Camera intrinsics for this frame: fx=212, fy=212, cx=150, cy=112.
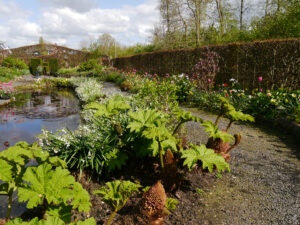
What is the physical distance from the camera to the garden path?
6.67 ft

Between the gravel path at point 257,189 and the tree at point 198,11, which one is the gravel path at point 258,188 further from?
the tree at point 198,11

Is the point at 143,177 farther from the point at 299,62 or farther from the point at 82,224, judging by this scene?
the point at 299,62

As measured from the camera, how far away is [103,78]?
16.3 m

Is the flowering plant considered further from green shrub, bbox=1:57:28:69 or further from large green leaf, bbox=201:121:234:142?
green shrub, bbox=1:57:28:69

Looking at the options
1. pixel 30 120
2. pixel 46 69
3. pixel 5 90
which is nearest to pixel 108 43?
pixel 46 69

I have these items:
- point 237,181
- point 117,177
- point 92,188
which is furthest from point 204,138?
point 92,188

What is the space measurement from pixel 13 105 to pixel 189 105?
6.93 m

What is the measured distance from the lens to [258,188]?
2.55m

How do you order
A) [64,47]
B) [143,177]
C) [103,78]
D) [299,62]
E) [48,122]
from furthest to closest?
[64,47] → [103,78] → [299,62] → [48,122] → [143,177]

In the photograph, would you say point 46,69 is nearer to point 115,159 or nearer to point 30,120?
point 30,120

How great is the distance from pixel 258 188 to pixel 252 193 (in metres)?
0.17

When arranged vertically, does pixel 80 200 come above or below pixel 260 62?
below

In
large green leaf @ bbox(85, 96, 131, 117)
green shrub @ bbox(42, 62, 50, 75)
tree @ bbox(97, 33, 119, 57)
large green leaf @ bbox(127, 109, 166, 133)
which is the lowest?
large green leaf @ bbox(127, 109, 166, 133)

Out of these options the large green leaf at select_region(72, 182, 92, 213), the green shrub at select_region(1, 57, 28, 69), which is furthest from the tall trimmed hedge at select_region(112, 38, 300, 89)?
the green shrub at select_region(1, 57, 28, 69)
